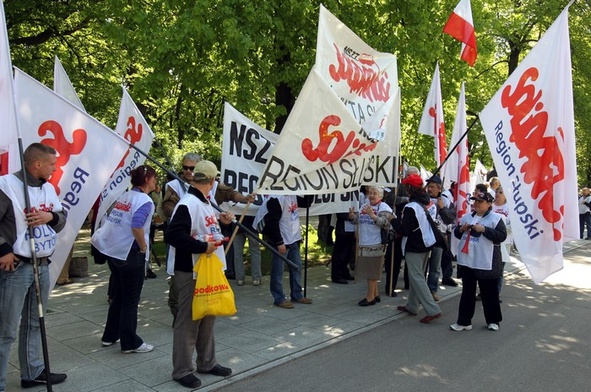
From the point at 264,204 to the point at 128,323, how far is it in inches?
115

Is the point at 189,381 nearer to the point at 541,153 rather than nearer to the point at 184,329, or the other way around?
the point at 184,329

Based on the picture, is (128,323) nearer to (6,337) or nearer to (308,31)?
(6,337)

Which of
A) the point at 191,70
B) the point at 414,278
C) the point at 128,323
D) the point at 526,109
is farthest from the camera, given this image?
the point at 191,70

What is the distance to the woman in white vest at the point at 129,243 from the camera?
201 inches

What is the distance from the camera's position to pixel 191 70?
32.6 feet

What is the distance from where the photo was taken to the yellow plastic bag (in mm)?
4348

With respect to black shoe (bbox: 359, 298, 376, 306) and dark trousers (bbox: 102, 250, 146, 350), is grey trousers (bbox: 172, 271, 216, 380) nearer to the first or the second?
dark trousers (bbox: 102, 250, 146, 350)

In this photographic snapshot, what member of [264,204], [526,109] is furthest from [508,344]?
[264,204]

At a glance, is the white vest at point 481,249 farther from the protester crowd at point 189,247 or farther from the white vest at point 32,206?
the white vest at point 32,206

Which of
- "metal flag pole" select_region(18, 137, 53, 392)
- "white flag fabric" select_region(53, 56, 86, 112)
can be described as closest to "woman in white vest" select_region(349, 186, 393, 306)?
"white flag fabric" select_region(53, 56, 86, 112)

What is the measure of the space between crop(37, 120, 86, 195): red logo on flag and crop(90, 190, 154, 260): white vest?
0.73m

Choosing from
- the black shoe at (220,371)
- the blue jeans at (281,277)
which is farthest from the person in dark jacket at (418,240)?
the black shoe at (220,371)

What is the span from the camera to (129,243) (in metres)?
5.12

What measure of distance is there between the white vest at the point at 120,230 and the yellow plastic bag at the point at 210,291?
3.41 ft
